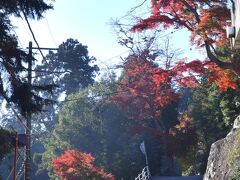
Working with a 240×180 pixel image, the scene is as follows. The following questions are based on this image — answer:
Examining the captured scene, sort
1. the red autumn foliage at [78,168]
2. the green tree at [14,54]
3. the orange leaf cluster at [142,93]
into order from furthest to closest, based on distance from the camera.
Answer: the orange leaf cluster at [142,93], the red autumn foliage at [78,168], the green tree at [14,54]

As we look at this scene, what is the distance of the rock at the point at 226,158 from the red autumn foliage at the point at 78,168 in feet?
28.7

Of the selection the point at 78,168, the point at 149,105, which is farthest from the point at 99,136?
the point at 78,168

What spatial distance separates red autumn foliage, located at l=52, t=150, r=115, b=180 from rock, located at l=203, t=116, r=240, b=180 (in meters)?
8.74

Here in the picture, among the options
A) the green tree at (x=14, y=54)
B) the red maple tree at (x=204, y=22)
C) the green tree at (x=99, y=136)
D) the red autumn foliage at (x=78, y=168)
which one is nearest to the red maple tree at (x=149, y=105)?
the green tree at (x=99, y=136)

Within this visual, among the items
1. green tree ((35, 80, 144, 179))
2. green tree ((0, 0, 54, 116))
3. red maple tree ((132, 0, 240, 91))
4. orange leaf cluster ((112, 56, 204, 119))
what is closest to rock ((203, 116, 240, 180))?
red maple tree ((132, 0, 240, 91))

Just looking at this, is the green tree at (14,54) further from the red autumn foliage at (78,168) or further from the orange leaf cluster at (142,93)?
the orange leaf cluster at (142,93)

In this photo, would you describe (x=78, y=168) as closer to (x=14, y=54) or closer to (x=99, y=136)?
(x=99, y=136)

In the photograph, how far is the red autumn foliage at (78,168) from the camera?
23609 millimetres

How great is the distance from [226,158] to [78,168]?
12211 mm

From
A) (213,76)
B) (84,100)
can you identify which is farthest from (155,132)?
(213,76)

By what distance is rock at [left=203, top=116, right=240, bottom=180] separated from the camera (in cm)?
1287

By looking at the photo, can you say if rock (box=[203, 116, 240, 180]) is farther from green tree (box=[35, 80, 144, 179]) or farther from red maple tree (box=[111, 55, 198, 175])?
green tree (box=[35, 80, 144, 179])

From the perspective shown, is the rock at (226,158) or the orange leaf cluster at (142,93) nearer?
the rock at (226,158)

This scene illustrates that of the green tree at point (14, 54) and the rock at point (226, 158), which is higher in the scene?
the green tree at point (14, 54)
